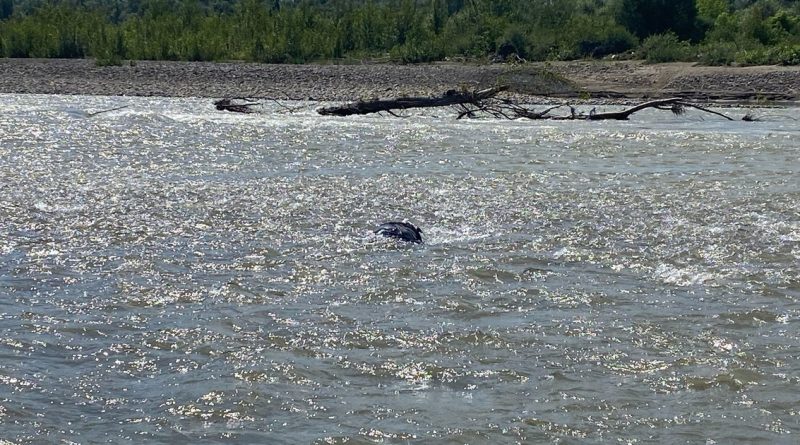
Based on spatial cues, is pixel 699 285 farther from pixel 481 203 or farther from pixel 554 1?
pixel 554 1

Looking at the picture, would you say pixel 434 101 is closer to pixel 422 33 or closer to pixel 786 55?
pixel 786 55

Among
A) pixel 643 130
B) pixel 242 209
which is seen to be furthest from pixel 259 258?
pixel 643 130

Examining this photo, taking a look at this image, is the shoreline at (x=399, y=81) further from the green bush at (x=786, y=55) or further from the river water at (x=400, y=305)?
the river water at (x=400, y=305)

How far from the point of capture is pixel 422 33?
58156 millimetres

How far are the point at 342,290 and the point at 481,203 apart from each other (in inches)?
219

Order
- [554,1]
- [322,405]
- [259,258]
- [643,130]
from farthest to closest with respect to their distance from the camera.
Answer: [554,1] → [643,130] → [259,258] → [322,405]

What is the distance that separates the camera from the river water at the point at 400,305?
23.4ft

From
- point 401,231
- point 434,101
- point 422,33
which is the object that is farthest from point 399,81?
point 401,231

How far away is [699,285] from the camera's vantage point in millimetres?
10398

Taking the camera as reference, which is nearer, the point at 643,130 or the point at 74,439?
the point at 74,439

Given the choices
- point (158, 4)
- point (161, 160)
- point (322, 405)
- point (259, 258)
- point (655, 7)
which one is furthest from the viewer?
point (158, 4)

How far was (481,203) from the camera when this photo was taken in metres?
15.4

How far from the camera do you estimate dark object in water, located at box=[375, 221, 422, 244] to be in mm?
12398

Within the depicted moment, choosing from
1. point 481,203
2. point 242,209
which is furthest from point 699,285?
point 242,209
